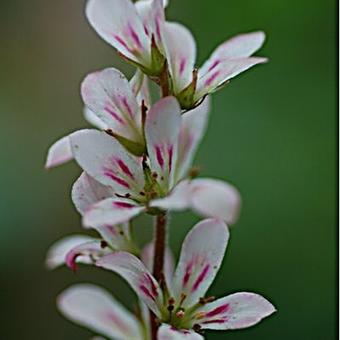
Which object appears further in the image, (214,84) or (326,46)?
(326,46)

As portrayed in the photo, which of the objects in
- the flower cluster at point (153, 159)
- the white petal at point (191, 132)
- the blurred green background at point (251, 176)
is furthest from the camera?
the blurred green background at point (251, 176)

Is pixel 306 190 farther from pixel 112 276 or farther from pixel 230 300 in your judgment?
pixel 230 300

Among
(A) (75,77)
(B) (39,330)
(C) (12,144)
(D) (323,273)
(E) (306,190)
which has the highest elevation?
(A) (75,77)

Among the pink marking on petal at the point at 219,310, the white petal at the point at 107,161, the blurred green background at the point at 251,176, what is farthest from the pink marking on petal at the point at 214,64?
the blurred green background at the point at 251,176

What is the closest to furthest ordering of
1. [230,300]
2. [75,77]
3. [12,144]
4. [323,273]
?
[230,300]
[323,273]
[12,144]
[75,77]

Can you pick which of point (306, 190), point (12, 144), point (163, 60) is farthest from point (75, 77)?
point (163, 60)

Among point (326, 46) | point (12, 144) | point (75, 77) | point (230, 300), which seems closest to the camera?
point (230, 300)

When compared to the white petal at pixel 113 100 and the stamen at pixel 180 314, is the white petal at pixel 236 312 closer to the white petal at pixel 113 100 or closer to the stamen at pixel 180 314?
the stamen at pixel 180 314
